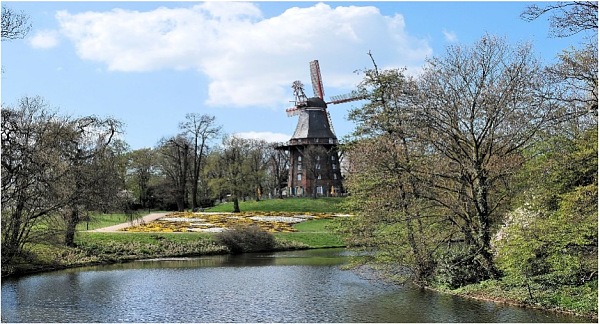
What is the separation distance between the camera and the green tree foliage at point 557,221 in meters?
14.1

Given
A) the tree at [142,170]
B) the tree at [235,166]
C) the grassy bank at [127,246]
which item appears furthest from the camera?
the tree at [142,170]

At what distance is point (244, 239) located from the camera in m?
37.2

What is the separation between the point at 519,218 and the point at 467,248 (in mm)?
2412

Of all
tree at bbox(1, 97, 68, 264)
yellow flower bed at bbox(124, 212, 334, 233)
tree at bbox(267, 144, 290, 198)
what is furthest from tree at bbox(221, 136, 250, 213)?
tree at bbox(1, 97, 68, 264)

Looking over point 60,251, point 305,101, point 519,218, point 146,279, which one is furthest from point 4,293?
point 305,101

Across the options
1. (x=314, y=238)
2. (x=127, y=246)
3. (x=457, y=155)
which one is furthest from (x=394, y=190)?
(x=314, y=238)

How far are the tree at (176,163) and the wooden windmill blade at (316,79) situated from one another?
15.2 m

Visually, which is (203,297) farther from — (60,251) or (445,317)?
(60,251)

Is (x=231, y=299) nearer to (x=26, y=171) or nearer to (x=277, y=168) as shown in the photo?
(x=26, y=171)

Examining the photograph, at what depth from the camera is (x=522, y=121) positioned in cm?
1784

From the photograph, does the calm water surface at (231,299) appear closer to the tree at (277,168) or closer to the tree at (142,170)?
the tree at (142,170)

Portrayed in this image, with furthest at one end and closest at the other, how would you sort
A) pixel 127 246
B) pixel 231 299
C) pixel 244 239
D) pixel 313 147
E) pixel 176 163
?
pixel 176 163 → pixel 313 147 → pixel 244 239 → pixel 127 246 → pixel 231 299

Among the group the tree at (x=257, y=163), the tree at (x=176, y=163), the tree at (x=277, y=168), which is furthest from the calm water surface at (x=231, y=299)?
the tree at (x=277, y=168)

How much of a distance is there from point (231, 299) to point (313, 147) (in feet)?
171
